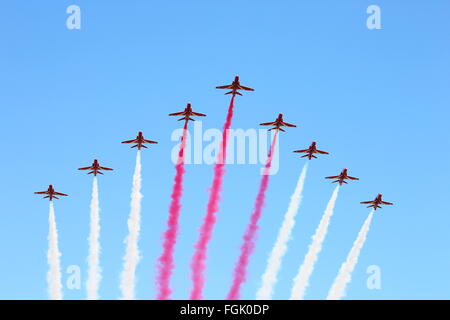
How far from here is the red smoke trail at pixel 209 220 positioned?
102 m

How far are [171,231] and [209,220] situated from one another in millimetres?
6273

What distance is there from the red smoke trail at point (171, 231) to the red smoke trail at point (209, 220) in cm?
388

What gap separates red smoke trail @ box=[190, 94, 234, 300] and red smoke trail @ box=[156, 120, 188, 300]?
12.7ft

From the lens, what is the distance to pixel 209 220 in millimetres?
106938

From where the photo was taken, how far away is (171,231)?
10675 centimetres

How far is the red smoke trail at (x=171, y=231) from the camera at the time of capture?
10189 cm

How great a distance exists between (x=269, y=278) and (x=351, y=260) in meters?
15.0

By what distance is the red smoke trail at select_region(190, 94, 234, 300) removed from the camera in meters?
102
